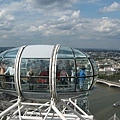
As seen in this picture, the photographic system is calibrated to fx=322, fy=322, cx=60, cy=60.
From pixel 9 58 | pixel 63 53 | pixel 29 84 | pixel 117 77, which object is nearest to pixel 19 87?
pixel 29 84

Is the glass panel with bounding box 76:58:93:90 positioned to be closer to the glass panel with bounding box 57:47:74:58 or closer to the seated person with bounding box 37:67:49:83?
the glass panel with bounding box 57:47:74:58

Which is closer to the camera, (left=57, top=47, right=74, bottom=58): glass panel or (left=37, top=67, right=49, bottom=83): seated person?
(left=37, top=67, right=49, bottom=83): seated person

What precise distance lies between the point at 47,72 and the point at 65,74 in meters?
0.53

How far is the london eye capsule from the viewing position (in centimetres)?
932

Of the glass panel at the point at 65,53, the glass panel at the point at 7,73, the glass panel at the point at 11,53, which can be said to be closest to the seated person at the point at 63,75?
the glass panel at the point at 65,53

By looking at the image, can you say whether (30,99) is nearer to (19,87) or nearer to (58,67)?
(19,87)

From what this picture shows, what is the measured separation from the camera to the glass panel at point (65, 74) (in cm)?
933

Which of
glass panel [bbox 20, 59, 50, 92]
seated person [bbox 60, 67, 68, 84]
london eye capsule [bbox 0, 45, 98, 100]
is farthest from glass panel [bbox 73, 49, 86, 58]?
glass panel [bbox 20, 59, 50, 92]

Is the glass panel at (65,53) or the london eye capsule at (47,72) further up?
the glass panel at (65,53)

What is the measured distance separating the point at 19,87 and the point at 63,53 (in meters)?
1.65

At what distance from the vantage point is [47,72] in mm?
9305

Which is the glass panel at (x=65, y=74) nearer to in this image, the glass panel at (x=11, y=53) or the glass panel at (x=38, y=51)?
the glass panel at (x=38, y=51)

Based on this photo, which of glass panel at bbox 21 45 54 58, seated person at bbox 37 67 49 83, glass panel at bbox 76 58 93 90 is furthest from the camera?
glass panel at bbox 76 58 93 90

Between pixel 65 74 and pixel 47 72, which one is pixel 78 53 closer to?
pixel 65 74
